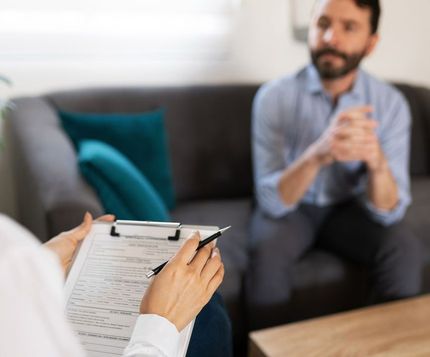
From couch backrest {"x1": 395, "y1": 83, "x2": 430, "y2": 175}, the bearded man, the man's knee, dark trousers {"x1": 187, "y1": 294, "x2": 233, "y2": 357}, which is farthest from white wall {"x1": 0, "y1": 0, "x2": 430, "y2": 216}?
dark trousers {"x1": 187, "y1": 294, "x2": 233, "y2": 357}

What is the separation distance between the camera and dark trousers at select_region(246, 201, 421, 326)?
154 centimetres

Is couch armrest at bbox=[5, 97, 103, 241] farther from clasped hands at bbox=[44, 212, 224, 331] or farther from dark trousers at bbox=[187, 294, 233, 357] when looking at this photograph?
clasped hands at bbox=[44, 212, 224, 331]

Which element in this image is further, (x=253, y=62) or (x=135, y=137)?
(x=253, y=62)

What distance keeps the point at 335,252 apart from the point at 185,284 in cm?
102

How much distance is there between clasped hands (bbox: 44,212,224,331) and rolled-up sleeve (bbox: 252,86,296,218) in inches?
32.5

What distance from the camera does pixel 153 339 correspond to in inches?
27.2

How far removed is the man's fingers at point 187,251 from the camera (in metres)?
0.76

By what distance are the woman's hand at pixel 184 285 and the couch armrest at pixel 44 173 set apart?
519mm

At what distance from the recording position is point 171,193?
184cm

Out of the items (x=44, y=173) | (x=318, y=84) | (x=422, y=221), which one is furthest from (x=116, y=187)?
(x=422, y=221)

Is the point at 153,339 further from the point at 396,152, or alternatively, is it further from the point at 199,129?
the point at 199,129

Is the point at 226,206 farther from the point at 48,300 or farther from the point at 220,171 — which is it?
the point at 48,300

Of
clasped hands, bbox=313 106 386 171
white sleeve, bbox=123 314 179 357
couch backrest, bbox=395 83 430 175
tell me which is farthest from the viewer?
couch backrest, bbox=395 83 430 175

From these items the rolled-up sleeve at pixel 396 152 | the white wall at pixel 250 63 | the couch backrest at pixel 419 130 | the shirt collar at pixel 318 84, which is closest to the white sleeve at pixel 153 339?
the rolled-up sleeve at pixel 396 152
